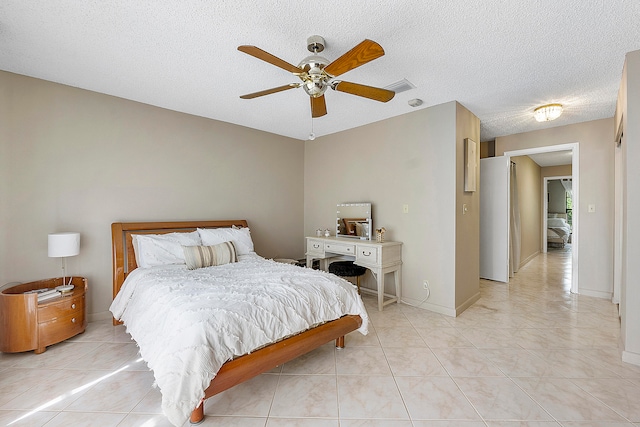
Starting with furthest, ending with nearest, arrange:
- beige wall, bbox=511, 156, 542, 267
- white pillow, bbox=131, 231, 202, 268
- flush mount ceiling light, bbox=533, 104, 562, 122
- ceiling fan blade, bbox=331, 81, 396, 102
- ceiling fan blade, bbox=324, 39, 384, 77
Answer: beige wall, bbox=511, 156, 542, 267 → flush mount ceiling light, bbox=533, 104, 562, 122 → white pillow, bbox=131, 231, 202, 268 → ceiling fan blade, bbox=331, 81, 396, 102 → ceiling fan blade, bbox=324, 39, 384, 77

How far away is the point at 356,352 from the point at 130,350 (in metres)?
2.05

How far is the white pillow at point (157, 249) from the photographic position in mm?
3020

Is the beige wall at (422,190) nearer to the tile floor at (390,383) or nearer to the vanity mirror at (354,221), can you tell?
the vanity mirror at (354,221)

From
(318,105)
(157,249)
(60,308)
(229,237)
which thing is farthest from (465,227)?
(60,308)

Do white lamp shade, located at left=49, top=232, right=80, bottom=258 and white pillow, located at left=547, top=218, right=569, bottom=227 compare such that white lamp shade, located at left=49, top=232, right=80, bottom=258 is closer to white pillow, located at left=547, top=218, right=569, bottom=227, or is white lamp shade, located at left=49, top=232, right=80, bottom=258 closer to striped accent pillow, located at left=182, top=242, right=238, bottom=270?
striped accent pillow, located at left=182, top=242, right=238, bottom=270

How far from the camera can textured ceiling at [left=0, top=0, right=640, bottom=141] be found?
1822 millimetres

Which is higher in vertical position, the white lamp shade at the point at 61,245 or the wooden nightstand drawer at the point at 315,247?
the white lamp shade at the point at 61,245

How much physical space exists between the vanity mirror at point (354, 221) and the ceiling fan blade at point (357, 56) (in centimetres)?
245

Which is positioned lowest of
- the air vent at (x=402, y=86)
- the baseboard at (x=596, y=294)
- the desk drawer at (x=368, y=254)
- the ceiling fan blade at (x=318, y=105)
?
the baseboard at (x=596, y=294)

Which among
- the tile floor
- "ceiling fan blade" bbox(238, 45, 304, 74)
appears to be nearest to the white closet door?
the tile floor

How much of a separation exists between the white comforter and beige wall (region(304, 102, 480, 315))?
1.43 m

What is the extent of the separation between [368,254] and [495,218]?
270 cm

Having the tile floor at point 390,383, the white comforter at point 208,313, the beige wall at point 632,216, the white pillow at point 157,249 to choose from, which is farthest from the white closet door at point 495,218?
the white pillow at point 157,249

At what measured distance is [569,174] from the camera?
7402 mm
